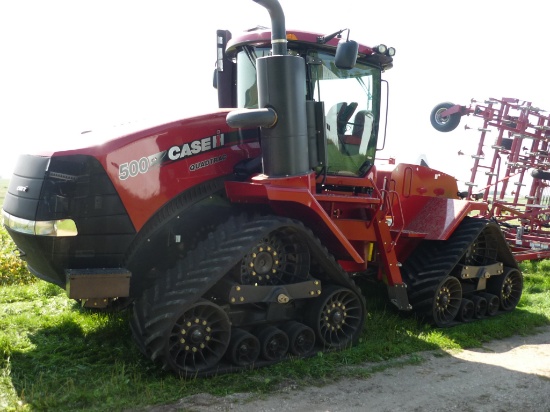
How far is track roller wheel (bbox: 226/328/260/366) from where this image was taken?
5059mm

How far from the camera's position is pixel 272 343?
5316 millimetres

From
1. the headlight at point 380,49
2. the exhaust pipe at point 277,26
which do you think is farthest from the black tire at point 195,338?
the headlight at point 380,49

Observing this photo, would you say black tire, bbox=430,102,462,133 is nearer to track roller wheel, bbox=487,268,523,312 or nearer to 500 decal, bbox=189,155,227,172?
track roller wheel, bbox=487,268,523,312

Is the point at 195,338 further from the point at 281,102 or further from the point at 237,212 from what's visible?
the point at 281,102

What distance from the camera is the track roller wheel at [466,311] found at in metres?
7.43

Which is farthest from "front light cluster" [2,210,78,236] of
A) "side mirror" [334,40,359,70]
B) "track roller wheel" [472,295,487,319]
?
"track roller wheel" [472,295,487,319]

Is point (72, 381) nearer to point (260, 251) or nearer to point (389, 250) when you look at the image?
point (260, 251)

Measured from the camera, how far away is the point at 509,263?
26.8ft

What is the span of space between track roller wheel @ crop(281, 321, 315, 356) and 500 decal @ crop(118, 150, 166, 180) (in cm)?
191

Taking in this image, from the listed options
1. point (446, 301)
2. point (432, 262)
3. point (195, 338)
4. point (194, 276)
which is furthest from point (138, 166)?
point (446, 301)

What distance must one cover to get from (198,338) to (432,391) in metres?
1.99

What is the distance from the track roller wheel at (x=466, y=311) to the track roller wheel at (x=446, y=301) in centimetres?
9

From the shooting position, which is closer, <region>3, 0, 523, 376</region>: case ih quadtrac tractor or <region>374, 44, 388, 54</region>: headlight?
<region>3, 0, 523, 376</region>: case ih quadtrac tractor

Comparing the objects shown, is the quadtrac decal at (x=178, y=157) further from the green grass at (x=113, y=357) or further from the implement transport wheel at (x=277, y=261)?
the green grass at (x=113, y=357)
